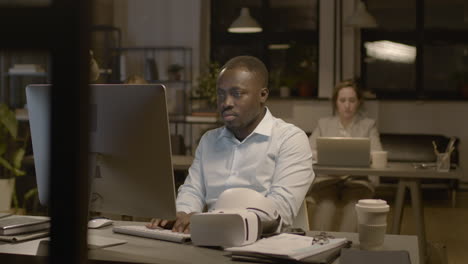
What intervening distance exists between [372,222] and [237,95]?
757mm

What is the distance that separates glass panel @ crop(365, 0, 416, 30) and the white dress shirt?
6798 mm

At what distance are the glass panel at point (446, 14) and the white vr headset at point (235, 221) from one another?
752 centimetres

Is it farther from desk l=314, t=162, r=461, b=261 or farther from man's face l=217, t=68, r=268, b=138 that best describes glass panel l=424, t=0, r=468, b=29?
man's face l=217, t=68, r=268, b=138

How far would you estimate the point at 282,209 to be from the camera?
2357 mm

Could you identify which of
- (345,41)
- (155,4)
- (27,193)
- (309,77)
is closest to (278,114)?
(309,77)

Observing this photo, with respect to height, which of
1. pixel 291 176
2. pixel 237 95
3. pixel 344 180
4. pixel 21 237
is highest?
pixel 237 95

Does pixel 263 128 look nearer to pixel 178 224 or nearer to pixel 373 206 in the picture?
pixel 178 224

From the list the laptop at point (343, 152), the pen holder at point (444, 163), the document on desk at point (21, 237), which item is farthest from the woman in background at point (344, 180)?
the document on desk at point (21, 237)

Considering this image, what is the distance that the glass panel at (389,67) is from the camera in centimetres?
905

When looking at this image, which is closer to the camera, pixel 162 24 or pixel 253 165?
pixel 253 165

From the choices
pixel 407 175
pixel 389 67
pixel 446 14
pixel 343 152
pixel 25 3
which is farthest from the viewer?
pixel 389 67

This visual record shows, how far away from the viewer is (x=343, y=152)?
449 centimetres

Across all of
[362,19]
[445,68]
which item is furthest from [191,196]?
[445,68]

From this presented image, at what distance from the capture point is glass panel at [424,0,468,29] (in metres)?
8.90
